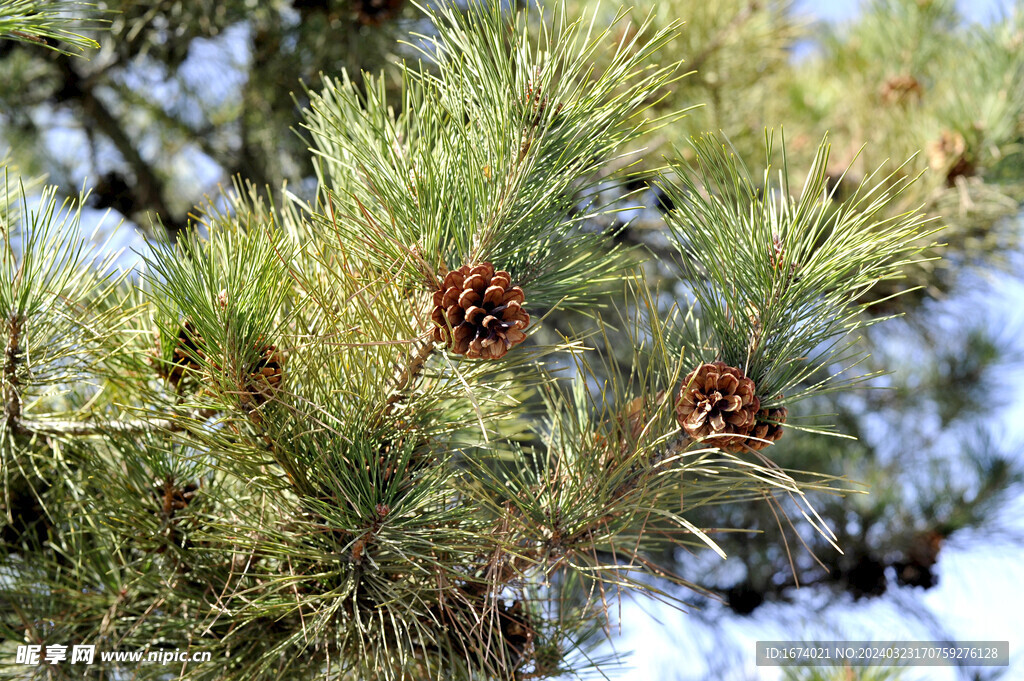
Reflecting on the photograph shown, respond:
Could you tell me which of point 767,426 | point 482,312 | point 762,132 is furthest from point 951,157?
point 482,312

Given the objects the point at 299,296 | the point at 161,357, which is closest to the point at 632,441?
the point at 299,296

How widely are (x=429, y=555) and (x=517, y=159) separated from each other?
31cm

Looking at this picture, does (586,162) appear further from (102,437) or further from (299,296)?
(102,437)

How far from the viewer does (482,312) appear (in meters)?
0.51

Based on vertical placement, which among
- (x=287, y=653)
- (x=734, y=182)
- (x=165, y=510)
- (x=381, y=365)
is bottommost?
(x=287, y=653)

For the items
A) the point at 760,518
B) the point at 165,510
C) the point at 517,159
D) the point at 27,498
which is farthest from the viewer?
the point at 760,518

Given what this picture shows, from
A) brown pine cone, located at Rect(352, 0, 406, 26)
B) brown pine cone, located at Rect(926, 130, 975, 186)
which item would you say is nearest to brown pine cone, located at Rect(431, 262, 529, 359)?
brown pine cone, located at Rect(352, 0, 406, 26)

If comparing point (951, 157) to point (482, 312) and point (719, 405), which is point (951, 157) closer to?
point (719, 405)

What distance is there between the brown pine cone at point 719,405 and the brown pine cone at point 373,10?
2.77 ft

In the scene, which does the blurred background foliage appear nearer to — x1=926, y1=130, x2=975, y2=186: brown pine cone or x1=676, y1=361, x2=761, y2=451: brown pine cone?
x1=926, y1=130, x2=975, y2=186: brown pine cone

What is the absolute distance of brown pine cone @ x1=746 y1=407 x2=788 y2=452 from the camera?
1.88ft

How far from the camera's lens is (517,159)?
56 cm

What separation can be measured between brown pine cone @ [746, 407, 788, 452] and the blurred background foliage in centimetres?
46

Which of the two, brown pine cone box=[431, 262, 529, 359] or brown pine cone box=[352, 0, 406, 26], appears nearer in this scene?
brown pine cone box=[431, 262, 529, 359]
